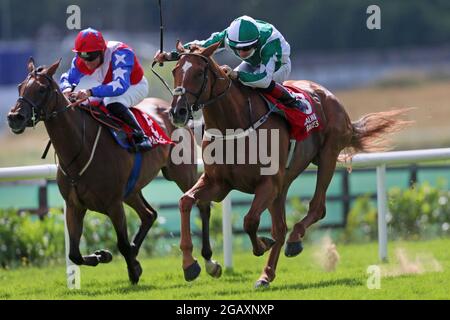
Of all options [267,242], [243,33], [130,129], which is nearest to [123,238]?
[130,129]

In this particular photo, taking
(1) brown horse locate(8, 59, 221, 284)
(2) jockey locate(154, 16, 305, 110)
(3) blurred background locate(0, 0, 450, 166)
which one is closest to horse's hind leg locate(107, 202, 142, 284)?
(1) brown horse locate(8, 59, 221, 284)

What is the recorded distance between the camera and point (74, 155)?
7.70 m

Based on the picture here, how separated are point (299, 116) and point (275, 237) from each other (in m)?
0.78

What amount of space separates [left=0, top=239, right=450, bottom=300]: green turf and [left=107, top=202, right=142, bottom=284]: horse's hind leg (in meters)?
0.10

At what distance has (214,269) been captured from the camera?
830 cm

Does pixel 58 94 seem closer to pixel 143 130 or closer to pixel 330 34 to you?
pixel 143 130

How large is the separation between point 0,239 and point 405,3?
30.0 meters

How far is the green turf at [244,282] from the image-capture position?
23.2 feet

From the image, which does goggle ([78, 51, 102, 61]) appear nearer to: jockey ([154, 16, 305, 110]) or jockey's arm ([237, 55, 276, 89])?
jockey ([154, 16, 305, 110])

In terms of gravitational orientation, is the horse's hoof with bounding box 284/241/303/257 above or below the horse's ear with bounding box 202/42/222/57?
below

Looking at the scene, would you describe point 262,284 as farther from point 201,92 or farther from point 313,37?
point 313,37

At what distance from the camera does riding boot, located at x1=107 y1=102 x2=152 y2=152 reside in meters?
8.05

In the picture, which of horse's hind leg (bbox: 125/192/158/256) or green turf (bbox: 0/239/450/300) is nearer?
green turf (bbox: 0/239/450/300)

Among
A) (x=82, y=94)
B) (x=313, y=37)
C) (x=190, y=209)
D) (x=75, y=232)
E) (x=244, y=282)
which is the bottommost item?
→ (x=313, y=37)
